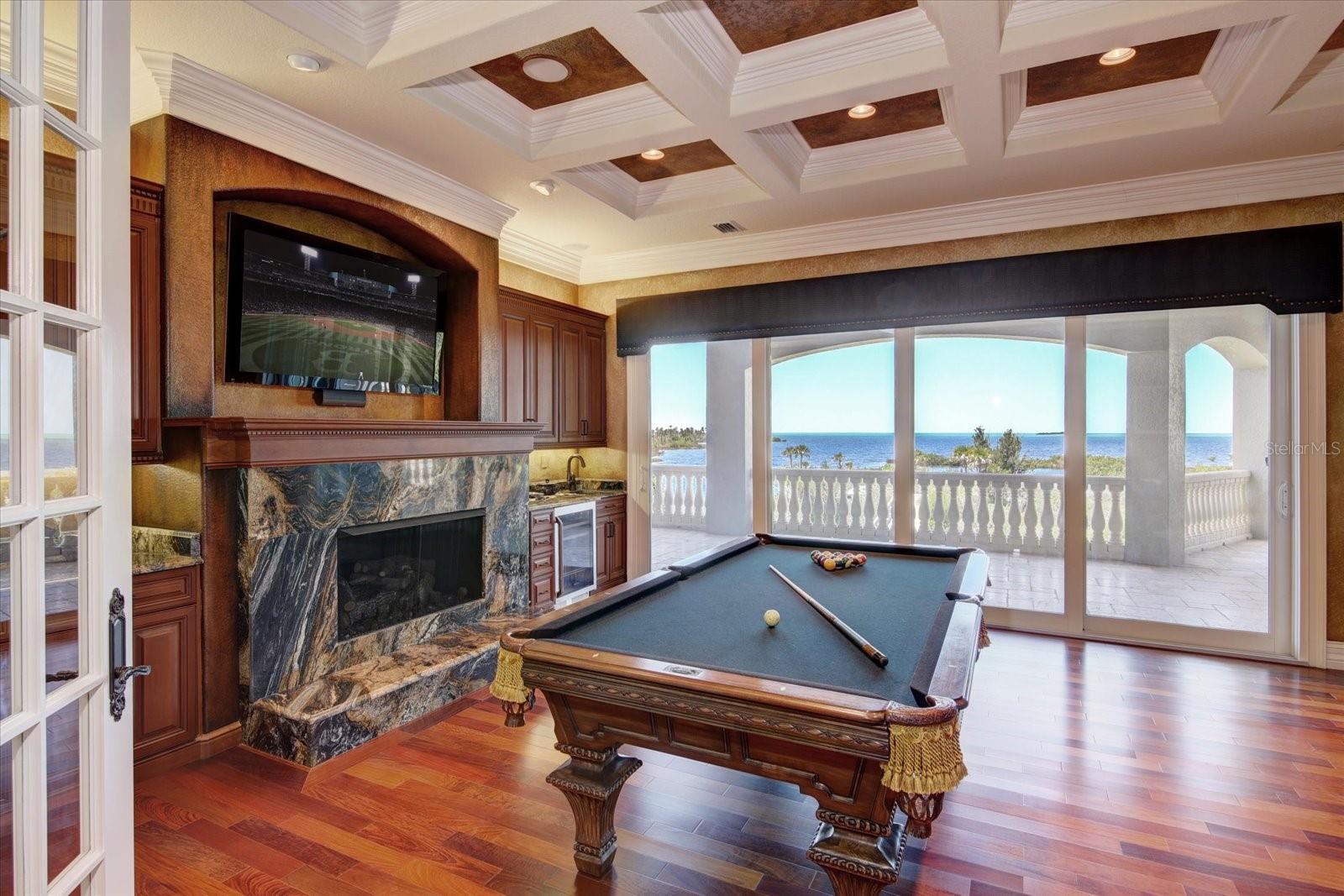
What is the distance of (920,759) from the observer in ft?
4.50

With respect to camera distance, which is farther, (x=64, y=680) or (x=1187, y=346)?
(x=1187, y=346)

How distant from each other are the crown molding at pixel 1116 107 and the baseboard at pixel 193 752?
4817 mm

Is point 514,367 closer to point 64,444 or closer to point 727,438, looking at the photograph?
point 727,438

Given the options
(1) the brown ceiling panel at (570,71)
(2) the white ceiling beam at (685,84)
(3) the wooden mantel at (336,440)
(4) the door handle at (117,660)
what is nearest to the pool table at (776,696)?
(4) the door handle at (117,660)

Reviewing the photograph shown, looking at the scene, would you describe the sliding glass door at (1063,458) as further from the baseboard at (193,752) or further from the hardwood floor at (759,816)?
the baseboard at (193,752)

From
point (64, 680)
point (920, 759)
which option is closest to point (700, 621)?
point (920, 759)

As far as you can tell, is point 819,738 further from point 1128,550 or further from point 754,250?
point 754,250

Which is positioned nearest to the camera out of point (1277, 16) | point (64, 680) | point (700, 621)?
point (64, 680)

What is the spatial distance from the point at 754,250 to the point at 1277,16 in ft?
10.4

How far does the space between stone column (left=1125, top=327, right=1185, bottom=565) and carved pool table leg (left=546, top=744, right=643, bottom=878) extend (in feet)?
13.0

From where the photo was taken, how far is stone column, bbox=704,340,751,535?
5.56 meters

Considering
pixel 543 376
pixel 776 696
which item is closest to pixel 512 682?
pixel 776 696

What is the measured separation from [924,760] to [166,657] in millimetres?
2908

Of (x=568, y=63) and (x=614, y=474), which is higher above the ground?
(x=568, y=63)
